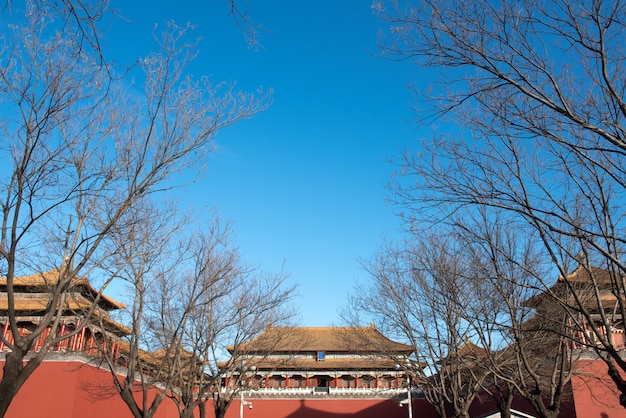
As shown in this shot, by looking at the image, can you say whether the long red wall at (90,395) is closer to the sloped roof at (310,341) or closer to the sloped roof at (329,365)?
the sloped roof at (310,341)

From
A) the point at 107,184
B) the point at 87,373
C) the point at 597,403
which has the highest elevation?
the point at 107,184

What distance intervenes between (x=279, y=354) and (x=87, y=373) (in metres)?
11.5

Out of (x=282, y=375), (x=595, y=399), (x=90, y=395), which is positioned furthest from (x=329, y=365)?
(x=90, y=395)

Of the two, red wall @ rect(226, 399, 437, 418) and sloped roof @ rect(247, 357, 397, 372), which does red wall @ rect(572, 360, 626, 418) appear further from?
sloped roof @ rect(247, 357, 397, 372)

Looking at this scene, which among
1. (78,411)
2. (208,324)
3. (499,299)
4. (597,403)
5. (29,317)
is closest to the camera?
(499,299)

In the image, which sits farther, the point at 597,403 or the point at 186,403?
the point at 597,403

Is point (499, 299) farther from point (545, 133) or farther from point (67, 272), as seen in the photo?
point (67, 272)

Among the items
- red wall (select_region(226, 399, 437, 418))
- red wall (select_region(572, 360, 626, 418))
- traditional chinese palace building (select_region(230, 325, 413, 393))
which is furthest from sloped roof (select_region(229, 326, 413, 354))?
red wall (select_region(572, 360, 626, 418))

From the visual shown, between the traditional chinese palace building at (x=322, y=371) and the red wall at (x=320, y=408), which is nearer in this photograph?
the red wall at (x=320, y=408)

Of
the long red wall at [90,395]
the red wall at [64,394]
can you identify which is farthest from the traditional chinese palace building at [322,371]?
the red wall at [64,394]

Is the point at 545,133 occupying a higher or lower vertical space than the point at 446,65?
lower

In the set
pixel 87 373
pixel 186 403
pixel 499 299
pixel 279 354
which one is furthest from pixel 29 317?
pixel 499 299

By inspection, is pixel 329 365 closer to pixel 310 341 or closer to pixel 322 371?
pixel 322 371

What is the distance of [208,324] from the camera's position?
1406cm
